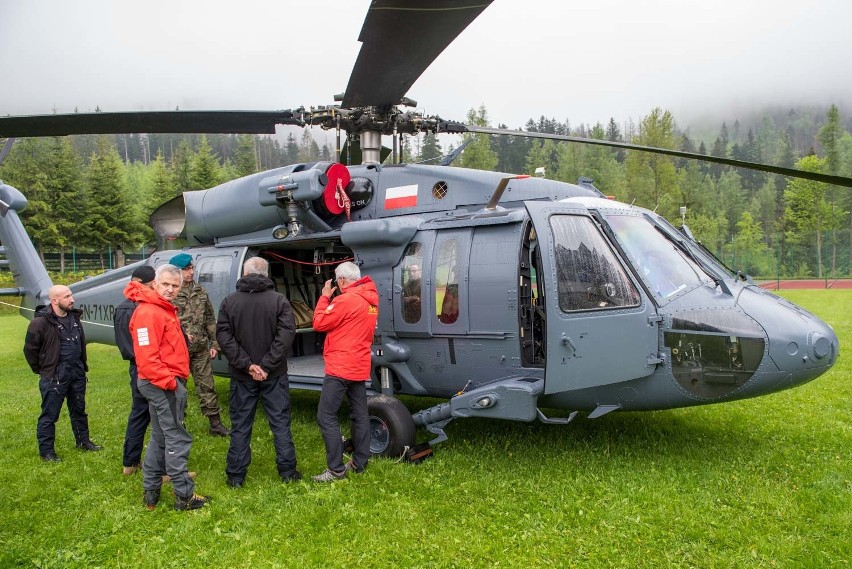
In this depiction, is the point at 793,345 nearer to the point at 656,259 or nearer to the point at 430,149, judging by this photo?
the point at 656,259

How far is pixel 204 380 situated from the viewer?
6.73 m

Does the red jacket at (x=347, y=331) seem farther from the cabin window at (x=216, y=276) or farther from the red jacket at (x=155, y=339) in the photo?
the cabin window at (x=216, y=276)

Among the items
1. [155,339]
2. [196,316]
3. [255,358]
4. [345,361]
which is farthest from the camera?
[196,316]

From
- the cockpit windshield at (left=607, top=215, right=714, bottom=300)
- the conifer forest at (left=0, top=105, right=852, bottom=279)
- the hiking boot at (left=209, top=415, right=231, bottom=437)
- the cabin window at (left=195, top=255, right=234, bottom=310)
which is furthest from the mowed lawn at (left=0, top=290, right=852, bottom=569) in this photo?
the conifer forest at (left=0, top=105, right=852, bottom=279)

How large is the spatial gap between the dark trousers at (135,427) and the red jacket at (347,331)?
169 centimetres

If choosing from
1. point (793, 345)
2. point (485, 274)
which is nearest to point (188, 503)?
point (485, 274)

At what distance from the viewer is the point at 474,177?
20.2 ft

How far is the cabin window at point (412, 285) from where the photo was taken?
586 cm

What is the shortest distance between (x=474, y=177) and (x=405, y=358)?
192cm

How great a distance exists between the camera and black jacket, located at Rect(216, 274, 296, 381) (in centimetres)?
490

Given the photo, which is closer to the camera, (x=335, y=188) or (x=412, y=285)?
(x=412, y=285)

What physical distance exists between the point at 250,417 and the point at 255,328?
0.75m

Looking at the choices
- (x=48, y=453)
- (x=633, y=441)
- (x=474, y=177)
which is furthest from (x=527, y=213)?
(x=48, y=453)

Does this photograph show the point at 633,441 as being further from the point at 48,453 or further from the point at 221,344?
the point at 48,453
